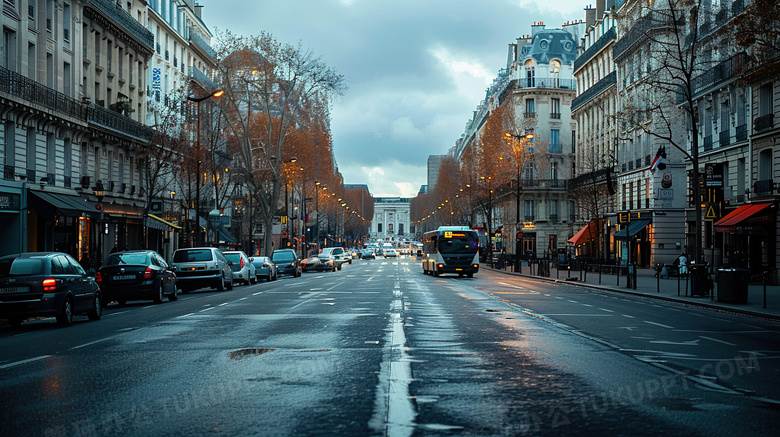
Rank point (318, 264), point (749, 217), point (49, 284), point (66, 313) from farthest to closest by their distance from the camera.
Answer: point (318, 264) → point (749, 217) → point (66, 313) → point (49, 284)

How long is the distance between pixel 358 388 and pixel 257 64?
54044 millimetres

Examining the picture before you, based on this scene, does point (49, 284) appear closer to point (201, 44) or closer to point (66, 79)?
point (66, 79)

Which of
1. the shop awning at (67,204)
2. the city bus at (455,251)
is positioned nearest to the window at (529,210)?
the city bus at (455,251)

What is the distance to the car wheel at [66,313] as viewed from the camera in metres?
17.8

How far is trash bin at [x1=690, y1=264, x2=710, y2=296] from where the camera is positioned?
28656 millimetres

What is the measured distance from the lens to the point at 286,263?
55281mm

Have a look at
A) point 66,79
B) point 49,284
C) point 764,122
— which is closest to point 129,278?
point 49,284

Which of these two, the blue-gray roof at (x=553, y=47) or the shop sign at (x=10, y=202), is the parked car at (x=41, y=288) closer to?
the shop sign at (x=10, y=202)

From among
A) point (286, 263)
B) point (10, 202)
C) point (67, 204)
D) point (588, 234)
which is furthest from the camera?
point (588, 234)

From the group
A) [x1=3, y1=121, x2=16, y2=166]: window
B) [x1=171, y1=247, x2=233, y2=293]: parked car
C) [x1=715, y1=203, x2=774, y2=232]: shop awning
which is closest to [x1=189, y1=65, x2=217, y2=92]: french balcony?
[x1=3, y1=121, x2=16, y2=166]: window

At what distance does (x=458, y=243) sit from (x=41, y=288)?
3673 centimetres

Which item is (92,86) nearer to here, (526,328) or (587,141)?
(526,328)

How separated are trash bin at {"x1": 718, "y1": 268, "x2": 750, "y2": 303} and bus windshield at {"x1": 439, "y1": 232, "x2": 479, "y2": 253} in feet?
88.8

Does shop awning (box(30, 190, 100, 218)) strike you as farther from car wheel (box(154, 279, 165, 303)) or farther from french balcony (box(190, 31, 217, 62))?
french balcony (box(190, 31, 217, 62))
